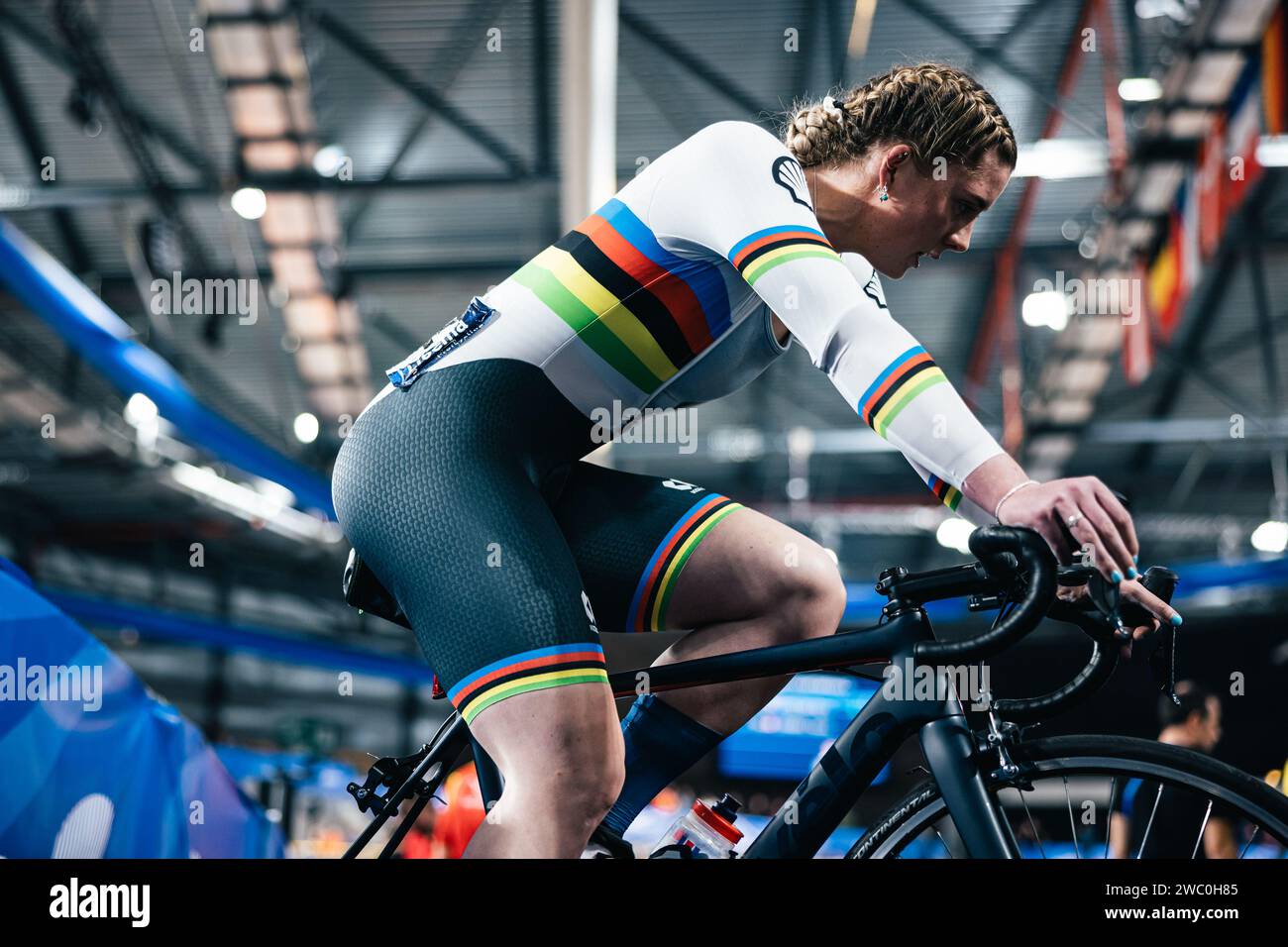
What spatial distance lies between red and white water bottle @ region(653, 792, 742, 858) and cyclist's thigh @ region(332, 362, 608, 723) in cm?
35

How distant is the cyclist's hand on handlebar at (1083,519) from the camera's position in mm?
1238

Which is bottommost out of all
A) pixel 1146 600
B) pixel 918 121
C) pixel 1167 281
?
pixel 1146 600

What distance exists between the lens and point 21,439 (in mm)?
12297

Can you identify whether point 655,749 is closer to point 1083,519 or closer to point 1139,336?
point 1083,519

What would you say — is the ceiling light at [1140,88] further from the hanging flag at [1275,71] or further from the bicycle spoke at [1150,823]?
the bicycle spoke at [1150,823]

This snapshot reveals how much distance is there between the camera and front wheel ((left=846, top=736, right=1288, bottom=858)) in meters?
1.34

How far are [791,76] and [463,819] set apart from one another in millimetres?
5884

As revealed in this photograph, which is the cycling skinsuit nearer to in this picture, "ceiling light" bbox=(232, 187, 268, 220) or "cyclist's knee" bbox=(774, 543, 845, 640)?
"cyclist's knee" bbox=(774, 543, 845, 640)

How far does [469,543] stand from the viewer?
141cm

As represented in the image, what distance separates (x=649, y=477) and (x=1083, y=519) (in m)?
0.73

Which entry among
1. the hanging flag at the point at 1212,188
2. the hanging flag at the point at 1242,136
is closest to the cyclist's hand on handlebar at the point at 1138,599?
the hanging flag at the point at 1242,136

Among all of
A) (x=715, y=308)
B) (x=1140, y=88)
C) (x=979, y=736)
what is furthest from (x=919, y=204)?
(x=1140, y=88)
